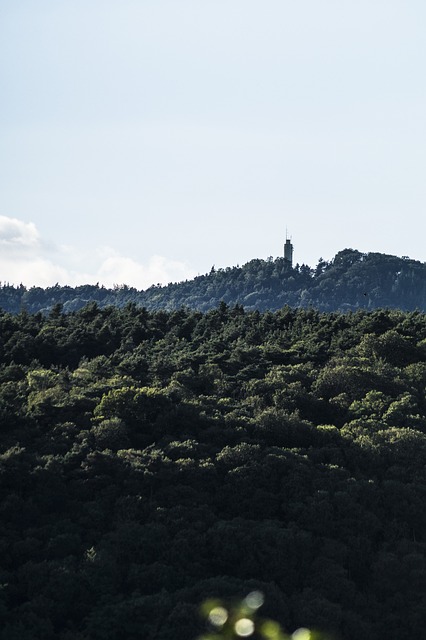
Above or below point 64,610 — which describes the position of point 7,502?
above

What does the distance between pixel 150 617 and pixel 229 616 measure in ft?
11.4

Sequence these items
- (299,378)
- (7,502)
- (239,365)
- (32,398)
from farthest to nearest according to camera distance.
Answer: (239,365) → (299,378) → (32,398) → (7,502)

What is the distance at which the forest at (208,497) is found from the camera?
50531 millimetres

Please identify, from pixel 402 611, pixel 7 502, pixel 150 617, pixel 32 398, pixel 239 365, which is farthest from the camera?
pixel 239 365

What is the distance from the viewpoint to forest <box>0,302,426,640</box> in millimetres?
50531

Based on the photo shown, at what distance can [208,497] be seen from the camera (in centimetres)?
5991

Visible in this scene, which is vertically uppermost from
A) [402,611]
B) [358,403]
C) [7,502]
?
[358,403]

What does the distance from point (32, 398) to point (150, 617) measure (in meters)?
27.8

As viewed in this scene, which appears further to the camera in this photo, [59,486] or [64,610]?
[59,486]

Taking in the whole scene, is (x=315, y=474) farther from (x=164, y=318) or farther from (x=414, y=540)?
(x=164, y=318)

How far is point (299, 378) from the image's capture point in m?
82.6

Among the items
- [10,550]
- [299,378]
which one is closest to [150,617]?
[10,550]

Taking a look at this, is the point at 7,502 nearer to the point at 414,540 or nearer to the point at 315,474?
the point at 315,474

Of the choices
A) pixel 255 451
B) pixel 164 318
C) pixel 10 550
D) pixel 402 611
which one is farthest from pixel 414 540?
pixel 164 318
